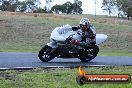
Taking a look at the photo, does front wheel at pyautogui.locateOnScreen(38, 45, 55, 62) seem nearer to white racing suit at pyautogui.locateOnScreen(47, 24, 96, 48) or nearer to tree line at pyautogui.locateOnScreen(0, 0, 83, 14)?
white racing suit at pyautogui.locateOnScreen(47, 24, 96, 48)

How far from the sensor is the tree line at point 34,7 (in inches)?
3366

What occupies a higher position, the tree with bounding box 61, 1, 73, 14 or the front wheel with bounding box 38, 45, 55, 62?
the front wheel with bounding box 38, 45, 55, 62

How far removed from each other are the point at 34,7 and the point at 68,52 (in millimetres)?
75861

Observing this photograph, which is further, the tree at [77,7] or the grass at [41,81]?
the tree at [77,7]

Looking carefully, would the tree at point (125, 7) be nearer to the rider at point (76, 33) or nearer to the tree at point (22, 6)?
the tree at point (22, 6)

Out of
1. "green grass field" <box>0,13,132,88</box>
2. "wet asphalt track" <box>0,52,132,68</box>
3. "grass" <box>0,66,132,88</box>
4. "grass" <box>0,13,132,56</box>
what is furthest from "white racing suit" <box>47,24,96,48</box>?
"grass" <box>0,13,132,56</box>

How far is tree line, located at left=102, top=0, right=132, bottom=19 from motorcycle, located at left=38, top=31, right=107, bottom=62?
60.1 m

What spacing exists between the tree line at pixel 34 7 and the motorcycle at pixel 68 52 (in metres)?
68.9

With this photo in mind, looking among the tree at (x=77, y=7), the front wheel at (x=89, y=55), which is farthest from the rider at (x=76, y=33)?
the tree at (x=77, y=7)

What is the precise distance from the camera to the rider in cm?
1384

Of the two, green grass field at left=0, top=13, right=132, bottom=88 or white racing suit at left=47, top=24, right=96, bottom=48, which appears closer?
green grass field at left=0, top=13, right=132, bottom=88

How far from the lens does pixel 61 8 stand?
93.9m

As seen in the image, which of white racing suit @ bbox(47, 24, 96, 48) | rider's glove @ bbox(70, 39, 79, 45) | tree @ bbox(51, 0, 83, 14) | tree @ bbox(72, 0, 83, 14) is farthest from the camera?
tree @ bbox(72, 0, 83, 14)

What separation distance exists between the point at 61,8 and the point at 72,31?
263 ft
